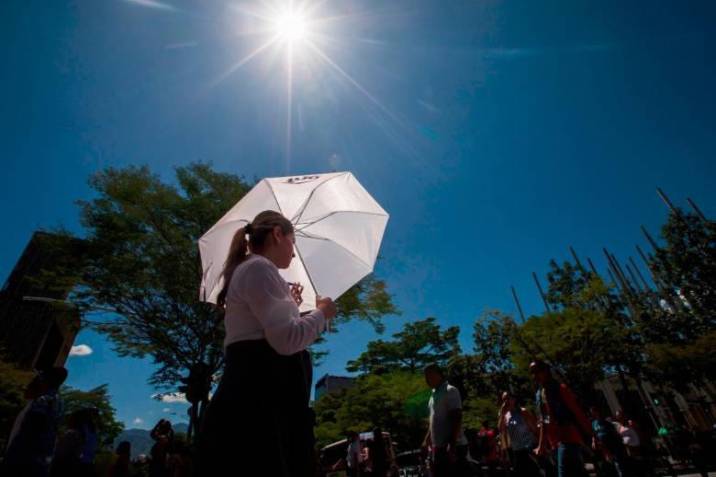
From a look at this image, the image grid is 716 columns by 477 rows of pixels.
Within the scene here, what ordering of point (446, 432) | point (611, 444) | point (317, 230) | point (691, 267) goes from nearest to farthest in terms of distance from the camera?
point (317, 230), point (446, 432), point (611, 444), point (691, 267)

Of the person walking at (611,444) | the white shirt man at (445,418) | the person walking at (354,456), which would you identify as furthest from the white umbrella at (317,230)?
the person walking at (354,456)

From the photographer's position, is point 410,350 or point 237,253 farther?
point 410,350

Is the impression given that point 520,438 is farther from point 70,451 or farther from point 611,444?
point 70,451

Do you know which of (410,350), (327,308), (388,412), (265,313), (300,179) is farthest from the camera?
(410,350)

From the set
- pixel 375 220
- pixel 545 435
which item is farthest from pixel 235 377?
pixel 545 435

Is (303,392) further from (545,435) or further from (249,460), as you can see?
(545,435)

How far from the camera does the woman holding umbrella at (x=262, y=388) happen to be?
1114 millimetres

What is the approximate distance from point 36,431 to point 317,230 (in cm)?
366

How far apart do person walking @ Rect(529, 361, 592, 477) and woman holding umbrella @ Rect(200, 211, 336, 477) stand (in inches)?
143

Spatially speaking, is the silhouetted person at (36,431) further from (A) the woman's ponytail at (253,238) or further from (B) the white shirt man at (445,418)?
(B) the white shirt man at (445,418)

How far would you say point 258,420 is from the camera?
3.76ft

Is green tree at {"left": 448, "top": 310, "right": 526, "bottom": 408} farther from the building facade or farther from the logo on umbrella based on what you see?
the building facade

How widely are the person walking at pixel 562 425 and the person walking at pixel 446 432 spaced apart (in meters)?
0.96

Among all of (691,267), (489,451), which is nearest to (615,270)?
(691,267)
